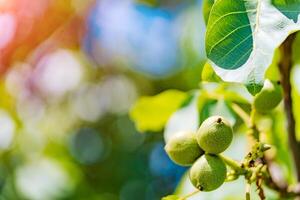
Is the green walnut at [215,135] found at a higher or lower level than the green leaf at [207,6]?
lower

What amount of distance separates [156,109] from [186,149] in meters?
0.96

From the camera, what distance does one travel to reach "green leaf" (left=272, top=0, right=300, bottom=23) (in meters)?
1.28

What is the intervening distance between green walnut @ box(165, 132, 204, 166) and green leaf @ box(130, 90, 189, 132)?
0.86 meters

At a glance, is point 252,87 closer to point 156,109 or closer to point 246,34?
point 246,34

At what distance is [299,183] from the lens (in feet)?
5.63

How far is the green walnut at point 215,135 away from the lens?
1.31 m

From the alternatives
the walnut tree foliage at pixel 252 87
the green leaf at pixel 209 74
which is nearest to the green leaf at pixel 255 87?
the walnut tree foliage at pixel 252 87

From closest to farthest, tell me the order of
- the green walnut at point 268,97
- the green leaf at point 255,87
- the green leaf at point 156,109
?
the green leaf at point 255,87, the green walnut at point 268,97, the green leaf at point 156,109

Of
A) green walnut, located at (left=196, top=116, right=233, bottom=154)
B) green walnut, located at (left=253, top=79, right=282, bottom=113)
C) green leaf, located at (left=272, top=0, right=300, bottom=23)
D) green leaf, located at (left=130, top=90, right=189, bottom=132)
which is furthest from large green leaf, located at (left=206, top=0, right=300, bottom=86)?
green leaf, located at (left=130, top=90, right=189, bottom=132)

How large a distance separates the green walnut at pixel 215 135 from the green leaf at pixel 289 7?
0.22 meters

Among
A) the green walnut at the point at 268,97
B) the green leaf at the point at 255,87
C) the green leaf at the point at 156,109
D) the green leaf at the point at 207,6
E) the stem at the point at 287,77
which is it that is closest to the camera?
the green leaf at the point at 255,87

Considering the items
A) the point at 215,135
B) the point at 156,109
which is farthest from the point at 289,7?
the point at 156,109

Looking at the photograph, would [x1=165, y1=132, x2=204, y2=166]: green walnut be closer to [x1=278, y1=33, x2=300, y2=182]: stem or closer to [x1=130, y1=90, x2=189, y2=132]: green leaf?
[x1=278, y1=33, x2=300, y2=182]: stem

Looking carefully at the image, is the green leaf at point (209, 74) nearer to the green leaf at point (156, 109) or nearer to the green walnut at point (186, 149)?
the green walnut at point (186, 149)
